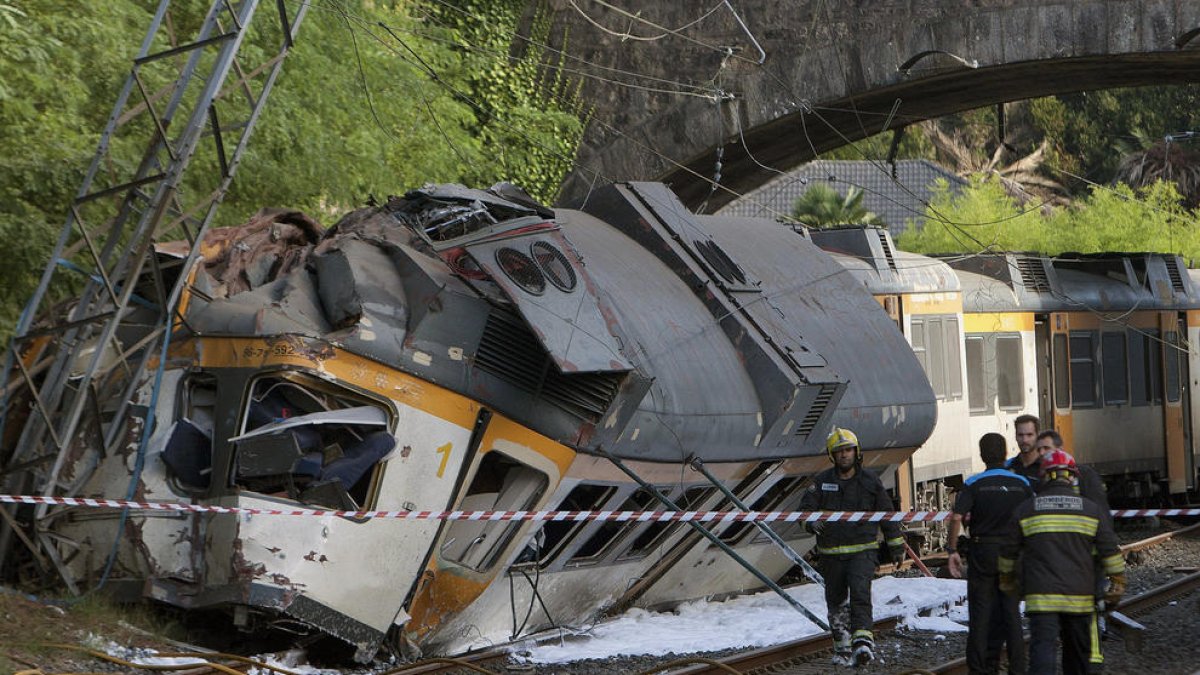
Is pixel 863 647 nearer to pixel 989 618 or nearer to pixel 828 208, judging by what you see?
pixel 989 618

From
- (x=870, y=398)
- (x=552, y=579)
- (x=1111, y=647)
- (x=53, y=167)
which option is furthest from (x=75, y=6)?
(x=1111, y=647)

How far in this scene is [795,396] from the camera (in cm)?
1327

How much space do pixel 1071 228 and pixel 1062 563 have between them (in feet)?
148

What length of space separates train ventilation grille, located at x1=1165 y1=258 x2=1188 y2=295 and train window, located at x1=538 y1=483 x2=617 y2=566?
54.6 feet

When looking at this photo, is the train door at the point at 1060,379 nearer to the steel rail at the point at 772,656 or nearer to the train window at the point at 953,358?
the train window at the point at 953,358

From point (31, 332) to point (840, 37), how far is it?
55.1 ft

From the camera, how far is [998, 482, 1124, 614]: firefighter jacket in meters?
9.75

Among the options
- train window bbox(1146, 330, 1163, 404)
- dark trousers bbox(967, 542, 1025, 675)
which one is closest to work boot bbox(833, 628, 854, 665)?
dark trousers bbox(967, 542, 1025, 675)

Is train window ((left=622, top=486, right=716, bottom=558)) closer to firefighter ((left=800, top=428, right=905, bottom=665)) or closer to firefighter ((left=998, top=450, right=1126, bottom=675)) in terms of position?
firefighter ((left=800, top=428, right=905, bottom=665))

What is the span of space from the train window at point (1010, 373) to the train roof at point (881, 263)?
175 centimetres

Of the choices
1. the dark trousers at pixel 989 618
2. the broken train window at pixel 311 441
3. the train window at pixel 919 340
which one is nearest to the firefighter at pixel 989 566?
the dark trousers at pixel 989 618

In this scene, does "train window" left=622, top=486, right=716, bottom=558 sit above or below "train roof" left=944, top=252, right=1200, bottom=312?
below

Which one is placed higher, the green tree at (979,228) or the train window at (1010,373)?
the green tree at (979,228)

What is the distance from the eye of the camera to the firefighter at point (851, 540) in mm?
11969
